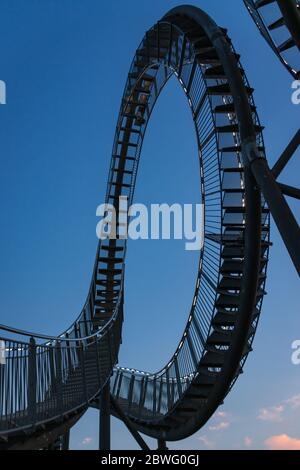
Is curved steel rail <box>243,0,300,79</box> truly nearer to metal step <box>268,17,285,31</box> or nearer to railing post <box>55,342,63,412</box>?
metal step <box>268,17,285,31</box>

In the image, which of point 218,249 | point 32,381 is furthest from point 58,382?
point 218,249

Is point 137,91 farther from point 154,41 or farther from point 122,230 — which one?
point 122,230

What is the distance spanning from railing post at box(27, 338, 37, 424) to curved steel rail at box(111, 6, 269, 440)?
138 inches

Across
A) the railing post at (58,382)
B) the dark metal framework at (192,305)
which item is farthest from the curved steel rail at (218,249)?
the railing post at (58,382)

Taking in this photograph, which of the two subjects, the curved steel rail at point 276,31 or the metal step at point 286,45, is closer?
the curved steel rail at point 276,31

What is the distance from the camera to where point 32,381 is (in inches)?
230

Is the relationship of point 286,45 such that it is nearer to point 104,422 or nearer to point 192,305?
point 192,305

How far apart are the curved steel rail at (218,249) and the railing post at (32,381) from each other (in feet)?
11.5

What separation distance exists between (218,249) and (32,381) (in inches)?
225

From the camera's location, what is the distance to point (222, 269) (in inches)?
430

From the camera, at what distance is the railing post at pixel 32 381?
5734 mm

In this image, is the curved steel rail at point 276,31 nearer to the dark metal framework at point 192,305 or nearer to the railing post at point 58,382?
the dark metal framework at point 192,305

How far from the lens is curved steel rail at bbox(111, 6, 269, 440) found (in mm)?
8344

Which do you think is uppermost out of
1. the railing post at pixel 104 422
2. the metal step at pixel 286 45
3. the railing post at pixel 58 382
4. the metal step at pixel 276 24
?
the metal step at pixel 276 24
